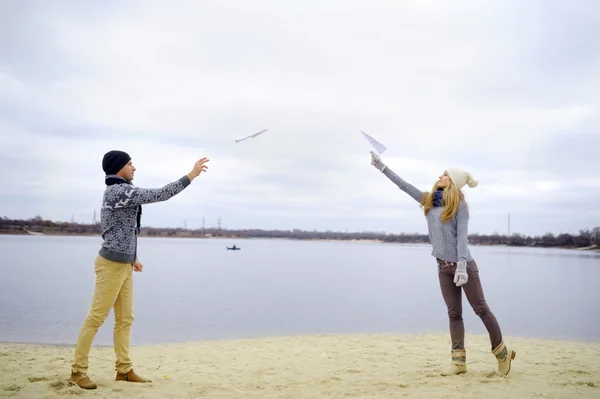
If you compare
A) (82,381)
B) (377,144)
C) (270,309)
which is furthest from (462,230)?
(270,309)

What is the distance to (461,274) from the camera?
16.7 feet

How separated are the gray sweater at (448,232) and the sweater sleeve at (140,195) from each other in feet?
8.03

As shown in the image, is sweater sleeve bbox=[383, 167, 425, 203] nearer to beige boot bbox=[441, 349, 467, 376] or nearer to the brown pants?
the brown pants

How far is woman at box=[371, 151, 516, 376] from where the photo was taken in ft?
17.5

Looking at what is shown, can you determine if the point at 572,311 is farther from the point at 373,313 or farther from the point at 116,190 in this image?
the point at 116,190

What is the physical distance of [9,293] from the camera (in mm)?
19266

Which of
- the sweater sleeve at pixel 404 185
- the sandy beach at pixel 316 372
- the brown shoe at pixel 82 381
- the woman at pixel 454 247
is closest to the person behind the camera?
the brown shoe at pixel 82 381

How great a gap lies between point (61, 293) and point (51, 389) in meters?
17.8

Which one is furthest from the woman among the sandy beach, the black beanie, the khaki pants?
the khaki pants

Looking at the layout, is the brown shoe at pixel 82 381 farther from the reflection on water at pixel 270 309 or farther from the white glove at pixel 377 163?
the reflection on water at pixel 270 309

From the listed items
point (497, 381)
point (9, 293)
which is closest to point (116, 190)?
point (497, 381)

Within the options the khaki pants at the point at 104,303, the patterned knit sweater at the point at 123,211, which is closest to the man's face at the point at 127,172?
the patterned knit sweater at the point at 123,211

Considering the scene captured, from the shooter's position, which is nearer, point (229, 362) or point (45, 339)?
point (229, 362)

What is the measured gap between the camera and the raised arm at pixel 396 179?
5.68 m
